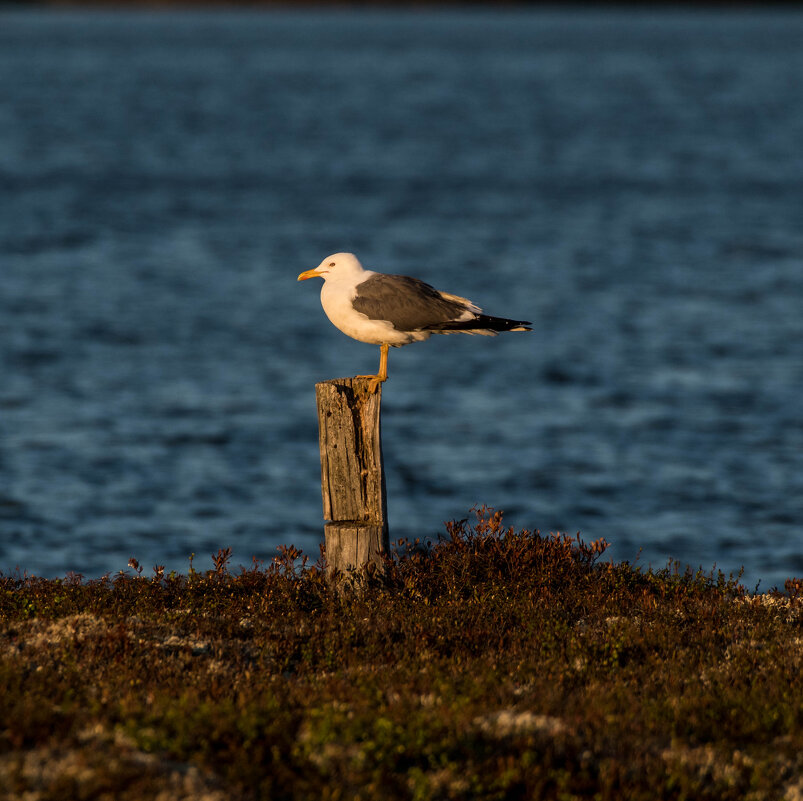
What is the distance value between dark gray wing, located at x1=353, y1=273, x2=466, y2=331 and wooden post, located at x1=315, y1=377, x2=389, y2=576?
27.5 inches

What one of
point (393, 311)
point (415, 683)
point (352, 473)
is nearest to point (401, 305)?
point (393, 311)

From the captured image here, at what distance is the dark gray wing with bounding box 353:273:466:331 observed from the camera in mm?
10625

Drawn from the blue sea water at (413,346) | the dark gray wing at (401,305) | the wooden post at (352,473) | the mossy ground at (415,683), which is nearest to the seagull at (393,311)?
the dark gray wing at (401,305)

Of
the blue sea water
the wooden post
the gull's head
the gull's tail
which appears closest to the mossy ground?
the wooden post

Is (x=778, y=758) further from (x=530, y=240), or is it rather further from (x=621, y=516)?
(x=530, y=240)

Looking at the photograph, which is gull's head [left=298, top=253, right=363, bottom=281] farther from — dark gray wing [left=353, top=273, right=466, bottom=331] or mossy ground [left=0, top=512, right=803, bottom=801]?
mossy ground [left=0, top=512, right=803, bottom=801]

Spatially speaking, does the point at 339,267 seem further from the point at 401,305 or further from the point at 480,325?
the point at 480,325

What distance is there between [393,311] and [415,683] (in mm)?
3601

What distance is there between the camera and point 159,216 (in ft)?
156

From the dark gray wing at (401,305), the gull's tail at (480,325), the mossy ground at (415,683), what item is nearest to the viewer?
the mossy ground at (415,683)

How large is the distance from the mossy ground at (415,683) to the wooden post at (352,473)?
321 mm

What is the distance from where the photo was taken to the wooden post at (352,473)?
1093 centimetres

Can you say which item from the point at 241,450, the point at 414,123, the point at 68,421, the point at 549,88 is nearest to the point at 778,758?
the point at 241,450

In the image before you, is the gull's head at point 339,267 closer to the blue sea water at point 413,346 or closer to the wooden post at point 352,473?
the wooden post at point 352,473
